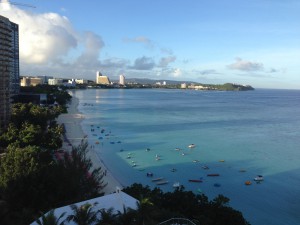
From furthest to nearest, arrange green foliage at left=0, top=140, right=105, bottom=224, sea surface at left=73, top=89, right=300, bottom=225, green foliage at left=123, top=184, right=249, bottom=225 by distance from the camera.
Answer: sea surface at left=73, top=89, right=300, bottom=225 < green foliage at left=0, top=140, right=105, bottom=224 < green foliage at left=123, top=184, right=249, bottom=225

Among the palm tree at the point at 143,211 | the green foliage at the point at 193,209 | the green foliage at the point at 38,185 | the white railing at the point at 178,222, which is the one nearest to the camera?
the palm tree at the point at 143,211

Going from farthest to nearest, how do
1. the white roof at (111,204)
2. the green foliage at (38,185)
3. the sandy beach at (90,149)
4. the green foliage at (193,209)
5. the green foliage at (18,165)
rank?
the sandy beach at (90,149) → the green foliage at (18,165) → the green foliage at (38,185) → the green foliage at (193,209) → the white roof at (111,204)

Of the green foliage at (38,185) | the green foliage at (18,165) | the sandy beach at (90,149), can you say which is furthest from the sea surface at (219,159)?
the green foliage at (18,165)

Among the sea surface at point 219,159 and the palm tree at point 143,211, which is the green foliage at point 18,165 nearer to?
the palm tree at point 143,211

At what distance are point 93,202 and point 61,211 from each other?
1.29 metres

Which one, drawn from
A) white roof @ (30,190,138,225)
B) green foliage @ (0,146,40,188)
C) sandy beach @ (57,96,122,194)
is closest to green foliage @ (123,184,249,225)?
white roof @ (30,190,138,225)

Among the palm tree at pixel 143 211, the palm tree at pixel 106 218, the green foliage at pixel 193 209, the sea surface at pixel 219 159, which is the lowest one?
the sea surface at pixel 219 159

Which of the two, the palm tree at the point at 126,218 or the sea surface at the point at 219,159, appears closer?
the palm tree at the point at 126,218

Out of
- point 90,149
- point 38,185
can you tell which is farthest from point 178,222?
point 90,149

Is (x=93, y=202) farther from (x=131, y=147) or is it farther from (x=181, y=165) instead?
(x=131, y=147)

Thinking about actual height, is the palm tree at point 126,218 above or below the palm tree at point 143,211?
below

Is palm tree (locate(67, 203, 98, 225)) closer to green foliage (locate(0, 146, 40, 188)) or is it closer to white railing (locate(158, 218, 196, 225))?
white railing (locate(158, 218, 196, 225))

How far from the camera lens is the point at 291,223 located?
2017 centimetres

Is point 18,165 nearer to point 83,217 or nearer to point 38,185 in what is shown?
point 38,185
